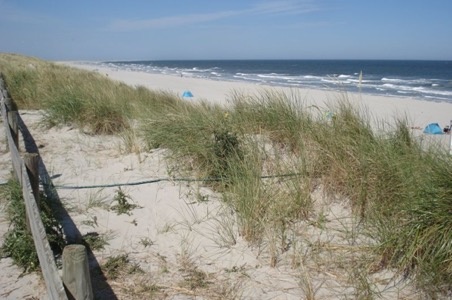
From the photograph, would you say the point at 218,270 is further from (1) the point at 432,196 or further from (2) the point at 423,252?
(1) the point at 432,196

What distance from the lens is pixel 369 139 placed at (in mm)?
3887

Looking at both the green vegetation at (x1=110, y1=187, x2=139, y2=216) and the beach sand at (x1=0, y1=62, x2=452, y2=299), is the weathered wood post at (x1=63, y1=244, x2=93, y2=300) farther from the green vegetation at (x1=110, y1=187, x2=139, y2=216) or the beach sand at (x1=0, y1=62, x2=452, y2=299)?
the green vegetation at (x1=110, y1=187, x2=139, y2=216)

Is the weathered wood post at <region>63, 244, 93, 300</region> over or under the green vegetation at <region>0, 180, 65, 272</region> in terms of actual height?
over

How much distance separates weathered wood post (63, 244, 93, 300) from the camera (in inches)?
59.6

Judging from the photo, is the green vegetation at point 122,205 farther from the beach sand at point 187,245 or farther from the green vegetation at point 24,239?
the green vegetation at point 24,239

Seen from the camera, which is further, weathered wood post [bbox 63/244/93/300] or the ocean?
the ocean

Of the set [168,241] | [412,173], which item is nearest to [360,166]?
[412,173]

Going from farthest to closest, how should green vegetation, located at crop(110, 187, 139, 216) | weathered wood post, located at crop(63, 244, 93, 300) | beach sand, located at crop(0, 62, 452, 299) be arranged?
1. green vegetation, located at crop(110, 187, 139, 216)
2. beach sand, located at crop(0, 62, 452, 299)
3. weathered wood post, located at crop(63, 244, 93, 300)

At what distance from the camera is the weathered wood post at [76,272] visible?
1.51m

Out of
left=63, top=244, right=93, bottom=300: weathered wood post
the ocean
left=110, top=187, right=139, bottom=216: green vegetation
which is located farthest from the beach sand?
the ocean

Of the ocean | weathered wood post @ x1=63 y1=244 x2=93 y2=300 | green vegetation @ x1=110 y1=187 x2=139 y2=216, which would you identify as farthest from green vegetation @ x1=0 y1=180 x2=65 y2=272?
the ocean

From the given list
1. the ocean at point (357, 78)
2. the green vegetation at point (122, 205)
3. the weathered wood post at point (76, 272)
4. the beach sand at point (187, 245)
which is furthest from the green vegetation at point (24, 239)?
the ocean at point (357, 78)

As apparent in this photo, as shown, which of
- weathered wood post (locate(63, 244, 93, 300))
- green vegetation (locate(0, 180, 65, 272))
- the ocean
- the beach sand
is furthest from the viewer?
the ocean

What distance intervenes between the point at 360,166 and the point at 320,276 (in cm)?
124
